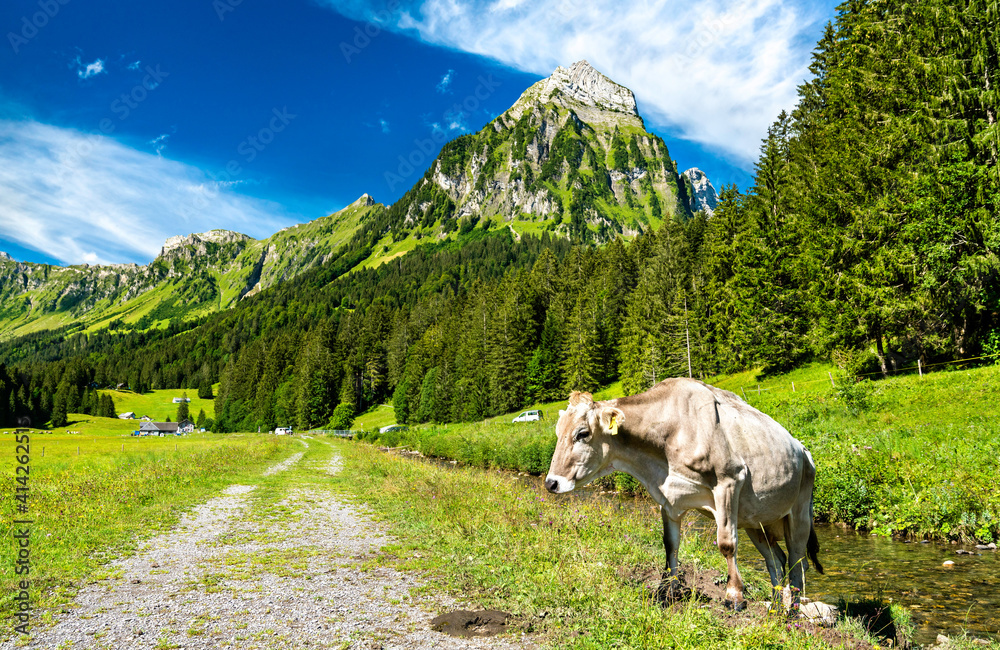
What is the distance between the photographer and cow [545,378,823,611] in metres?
4.97

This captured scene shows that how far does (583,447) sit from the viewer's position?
522cm

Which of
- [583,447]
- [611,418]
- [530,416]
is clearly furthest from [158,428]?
[611,418]

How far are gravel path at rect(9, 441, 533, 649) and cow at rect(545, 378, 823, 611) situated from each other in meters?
2.27

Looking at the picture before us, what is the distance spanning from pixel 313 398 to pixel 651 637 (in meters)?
113

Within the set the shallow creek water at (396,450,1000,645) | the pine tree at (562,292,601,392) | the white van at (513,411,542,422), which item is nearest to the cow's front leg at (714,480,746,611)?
the shallow creek water at (396,450,1000,645)

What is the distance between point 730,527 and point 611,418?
1575 mm

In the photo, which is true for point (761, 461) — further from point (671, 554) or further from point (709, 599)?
point (709, 599)

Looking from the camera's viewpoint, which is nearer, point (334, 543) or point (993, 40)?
point (334, 543)

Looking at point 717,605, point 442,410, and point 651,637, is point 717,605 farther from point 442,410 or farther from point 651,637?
point 442,410

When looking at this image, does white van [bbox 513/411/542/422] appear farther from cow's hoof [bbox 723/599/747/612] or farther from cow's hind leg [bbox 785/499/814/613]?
cow's hoof [bbox 723/599/747/612]

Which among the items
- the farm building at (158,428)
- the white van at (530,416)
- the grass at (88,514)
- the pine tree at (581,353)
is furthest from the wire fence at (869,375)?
the farm building at (158,428)

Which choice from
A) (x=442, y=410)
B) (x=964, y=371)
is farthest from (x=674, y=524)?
(x=442, y=410)

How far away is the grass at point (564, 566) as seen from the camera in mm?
4727

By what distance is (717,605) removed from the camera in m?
5.37
